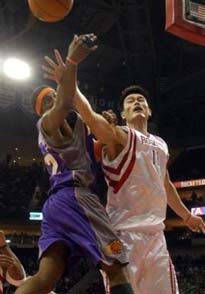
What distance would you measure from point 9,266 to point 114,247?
1516mm

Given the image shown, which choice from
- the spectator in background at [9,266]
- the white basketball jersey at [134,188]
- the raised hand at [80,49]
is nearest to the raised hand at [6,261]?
the spectator in background at [9,266]

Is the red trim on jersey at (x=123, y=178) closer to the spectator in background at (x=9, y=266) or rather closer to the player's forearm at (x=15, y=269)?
the spectator in background at (x=9, y=266)

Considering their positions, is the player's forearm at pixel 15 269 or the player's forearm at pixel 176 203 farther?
the player's forearm at pixel 15 269

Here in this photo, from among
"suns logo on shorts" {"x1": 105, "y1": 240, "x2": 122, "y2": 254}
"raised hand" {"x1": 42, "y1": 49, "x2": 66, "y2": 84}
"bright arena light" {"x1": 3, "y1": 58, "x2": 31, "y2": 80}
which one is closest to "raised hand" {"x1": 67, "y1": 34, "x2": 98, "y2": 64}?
"raised hand" {"x1": 42, "y1": 49, "x2": 66, "y2": 84}

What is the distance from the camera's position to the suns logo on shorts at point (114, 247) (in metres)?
3.06

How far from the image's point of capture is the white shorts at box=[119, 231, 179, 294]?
339 cm

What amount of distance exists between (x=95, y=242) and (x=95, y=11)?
38.4 ft

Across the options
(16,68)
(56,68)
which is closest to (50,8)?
(56,68)

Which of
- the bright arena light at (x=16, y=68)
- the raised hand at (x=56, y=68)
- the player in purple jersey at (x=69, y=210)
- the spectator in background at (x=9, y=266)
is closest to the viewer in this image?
the player in purple jersey at (x=69, y=210)

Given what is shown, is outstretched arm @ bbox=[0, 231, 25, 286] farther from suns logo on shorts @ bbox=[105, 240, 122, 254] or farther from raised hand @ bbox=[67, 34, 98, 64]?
raised hand @ bbox=[67, 34, 98, 64]

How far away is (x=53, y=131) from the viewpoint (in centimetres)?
321

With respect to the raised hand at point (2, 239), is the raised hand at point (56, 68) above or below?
above

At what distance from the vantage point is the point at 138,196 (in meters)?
3.58

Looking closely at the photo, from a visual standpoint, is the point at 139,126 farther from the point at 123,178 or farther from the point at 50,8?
the point at 50,8
